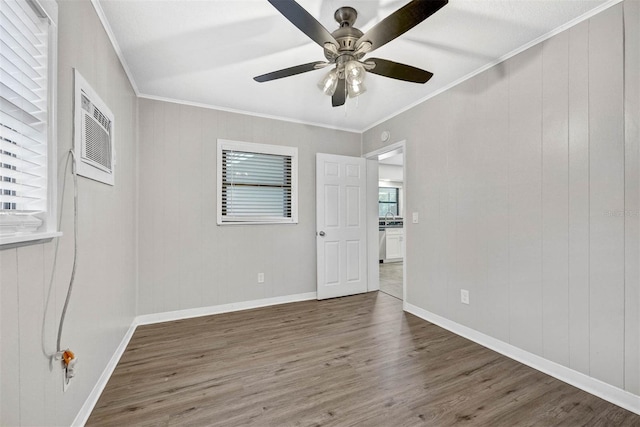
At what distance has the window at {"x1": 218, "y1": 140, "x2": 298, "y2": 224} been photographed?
10.8 feet

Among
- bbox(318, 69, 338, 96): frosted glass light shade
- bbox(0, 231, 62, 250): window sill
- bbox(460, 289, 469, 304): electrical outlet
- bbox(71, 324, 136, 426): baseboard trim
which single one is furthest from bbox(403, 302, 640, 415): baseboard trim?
bbox(0, 231, 62, 250): window sill

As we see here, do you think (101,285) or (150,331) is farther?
(150,331)

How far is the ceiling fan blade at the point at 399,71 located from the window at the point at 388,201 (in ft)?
18.2

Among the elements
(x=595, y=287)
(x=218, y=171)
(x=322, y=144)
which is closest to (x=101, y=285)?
(x=218, y=171)

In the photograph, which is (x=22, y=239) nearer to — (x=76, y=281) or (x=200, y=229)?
(x=76, y=281)

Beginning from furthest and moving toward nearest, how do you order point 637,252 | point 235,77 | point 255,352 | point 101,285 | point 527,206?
1. point 235,77
2. point 255,352
3. point 527,206
4. point 101,285
5. point 637,252

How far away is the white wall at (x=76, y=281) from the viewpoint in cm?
92

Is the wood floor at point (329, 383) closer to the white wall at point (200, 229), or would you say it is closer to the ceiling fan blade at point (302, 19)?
the white wall at point (200, 229)

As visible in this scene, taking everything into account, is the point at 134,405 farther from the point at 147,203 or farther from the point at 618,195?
the point at 618,195

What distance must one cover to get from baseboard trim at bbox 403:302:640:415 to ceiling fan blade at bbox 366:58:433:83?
89.9 inches

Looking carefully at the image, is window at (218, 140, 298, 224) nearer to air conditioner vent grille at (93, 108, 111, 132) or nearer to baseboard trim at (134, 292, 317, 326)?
baseboard trim at (134, 292, 317, 326)

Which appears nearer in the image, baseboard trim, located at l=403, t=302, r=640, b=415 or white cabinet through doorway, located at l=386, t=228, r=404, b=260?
baseboard trim, located at l=403, t=302, r=640, b=415

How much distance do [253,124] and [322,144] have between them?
3.30 feet

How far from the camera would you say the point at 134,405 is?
64.7 inches
